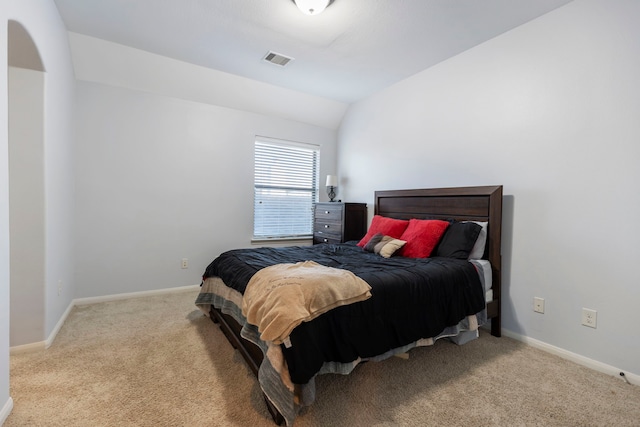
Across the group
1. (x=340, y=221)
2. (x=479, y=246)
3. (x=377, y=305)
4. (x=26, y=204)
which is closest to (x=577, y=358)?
(x=479, y=246)

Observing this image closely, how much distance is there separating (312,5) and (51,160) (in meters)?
2.34

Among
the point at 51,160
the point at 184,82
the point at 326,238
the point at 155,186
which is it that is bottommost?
the point at 326,238

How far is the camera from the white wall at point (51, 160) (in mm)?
1436

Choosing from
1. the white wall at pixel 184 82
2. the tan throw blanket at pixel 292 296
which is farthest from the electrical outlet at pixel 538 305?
the white wall at pixel 184 82

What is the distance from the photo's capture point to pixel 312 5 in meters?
2.11

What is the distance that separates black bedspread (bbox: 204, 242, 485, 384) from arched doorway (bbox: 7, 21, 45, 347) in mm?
1217

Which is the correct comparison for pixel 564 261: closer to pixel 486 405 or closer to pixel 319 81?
pixel 486 405

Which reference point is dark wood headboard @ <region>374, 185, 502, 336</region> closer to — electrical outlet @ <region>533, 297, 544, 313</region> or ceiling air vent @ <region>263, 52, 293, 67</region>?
electrical outlet @ <region>533, 297, 544, 313</region>

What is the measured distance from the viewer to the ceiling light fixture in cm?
208

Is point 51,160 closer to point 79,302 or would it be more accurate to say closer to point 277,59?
point 79,302

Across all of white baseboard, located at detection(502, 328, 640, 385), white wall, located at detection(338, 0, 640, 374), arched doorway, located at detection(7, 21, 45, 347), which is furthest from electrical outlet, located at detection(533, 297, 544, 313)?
arched doorway, located at detection(7, 21, 45, 347)

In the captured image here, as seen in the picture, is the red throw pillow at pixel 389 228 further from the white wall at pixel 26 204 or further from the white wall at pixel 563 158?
the white wall at pixel 26 204

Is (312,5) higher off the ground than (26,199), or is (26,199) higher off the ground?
(312,5)

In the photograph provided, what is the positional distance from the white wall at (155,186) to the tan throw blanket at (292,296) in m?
2.20
